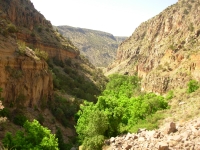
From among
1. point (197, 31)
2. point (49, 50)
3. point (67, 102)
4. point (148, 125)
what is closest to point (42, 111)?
point (67, 102)

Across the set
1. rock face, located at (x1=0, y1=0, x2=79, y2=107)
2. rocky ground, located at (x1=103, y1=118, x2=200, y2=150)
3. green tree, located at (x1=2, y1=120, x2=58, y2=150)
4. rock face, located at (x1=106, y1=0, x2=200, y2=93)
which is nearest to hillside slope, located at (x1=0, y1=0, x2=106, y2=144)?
rock face, located at (x1=0, y1=0, x2=79, y2=107)

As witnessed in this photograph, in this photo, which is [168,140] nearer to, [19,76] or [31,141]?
[31,141]

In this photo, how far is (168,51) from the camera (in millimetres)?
75562

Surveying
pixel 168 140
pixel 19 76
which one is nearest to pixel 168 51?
pixel 19 76

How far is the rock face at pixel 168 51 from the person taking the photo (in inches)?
2371

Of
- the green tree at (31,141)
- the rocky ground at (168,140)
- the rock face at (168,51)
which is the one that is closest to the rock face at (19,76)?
the green tree at (31,141)

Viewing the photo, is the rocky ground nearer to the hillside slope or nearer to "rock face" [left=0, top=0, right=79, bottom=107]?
the hillside slope

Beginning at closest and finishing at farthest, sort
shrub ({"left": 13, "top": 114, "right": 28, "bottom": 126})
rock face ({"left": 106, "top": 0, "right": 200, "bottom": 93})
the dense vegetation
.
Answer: the dense vegetation → shrub ({"left": 13, "top": 114, "right": 28, "bottom": 126}) → rock face ({"left": 106, "top": 0, "right": 200, "bottom": 93})

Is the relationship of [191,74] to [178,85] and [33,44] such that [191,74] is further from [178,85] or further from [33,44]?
[33,44]

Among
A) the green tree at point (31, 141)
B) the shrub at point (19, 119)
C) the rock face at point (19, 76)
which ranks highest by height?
the rock face at point (19, 76)

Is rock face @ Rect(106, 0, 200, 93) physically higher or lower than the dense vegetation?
higher

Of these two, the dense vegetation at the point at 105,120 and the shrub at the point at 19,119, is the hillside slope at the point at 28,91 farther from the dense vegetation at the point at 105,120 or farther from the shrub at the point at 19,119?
the dense vegetation at the point at 105,120

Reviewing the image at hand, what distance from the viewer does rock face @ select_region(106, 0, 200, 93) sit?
6022cm

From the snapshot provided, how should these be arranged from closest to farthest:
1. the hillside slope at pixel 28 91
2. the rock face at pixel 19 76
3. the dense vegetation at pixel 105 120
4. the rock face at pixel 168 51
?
the dense vegetation at pixel 105 120
the hillside slope at pixel 28 91
the rock face at pixel 19 76
the rock face at pixel 168 51
